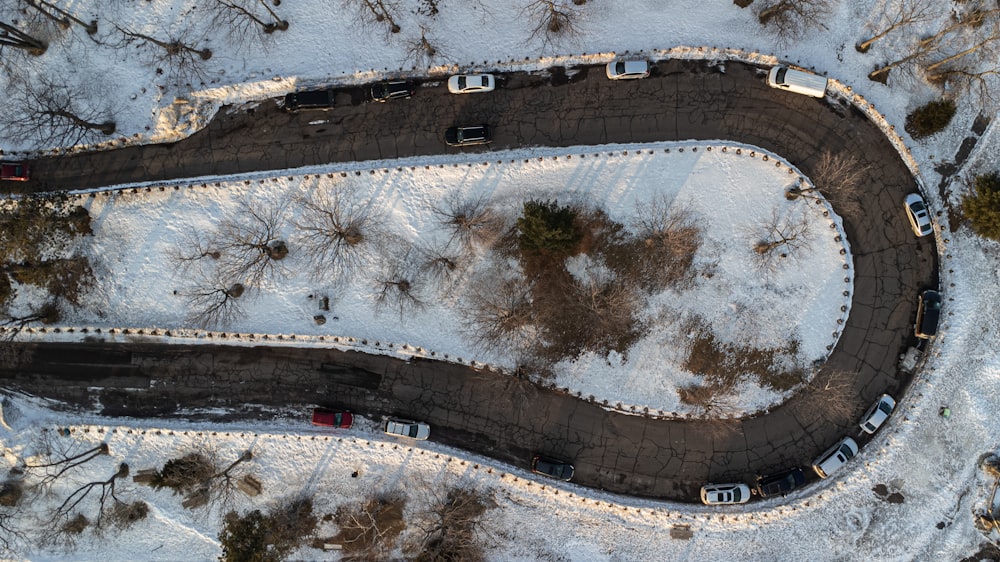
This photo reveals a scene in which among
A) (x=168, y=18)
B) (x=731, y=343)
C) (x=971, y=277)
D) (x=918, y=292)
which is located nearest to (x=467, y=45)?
(x=168, y=18)

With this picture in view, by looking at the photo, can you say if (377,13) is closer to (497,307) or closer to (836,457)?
(497,307)

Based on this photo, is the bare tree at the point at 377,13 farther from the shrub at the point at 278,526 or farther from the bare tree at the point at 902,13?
the shrub at the point at 278,526

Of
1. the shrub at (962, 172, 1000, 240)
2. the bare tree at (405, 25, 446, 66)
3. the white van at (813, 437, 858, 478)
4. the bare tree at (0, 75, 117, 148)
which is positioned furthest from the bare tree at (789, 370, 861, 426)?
the bare tree at (0, 75, 117, 148)

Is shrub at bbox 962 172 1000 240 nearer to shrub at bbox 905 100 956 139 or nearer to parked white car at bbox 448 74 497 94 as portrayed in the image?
shrub at bbox 905 100 956 139

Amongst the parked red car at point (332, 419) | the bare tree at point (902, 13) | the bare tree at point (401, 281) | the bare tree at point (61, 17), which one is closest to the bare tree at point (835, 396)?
the bare tree at point (902, 13)

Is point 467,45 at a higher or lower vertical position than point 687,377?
higher

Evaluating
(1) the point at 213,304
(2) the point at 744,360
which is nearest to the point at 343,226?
(1) the point at 213,304

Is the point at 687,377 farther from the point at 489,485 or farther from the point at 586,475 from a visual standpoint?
the point at 489,485
